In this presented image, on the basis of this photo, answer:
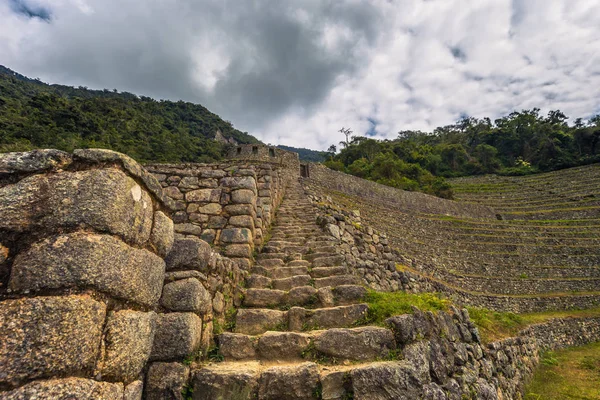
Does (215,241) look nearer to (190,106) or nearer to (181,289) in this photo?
(181,289)

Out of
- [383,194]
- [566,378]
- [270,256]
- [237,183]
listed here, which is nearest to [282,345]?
[270,256]

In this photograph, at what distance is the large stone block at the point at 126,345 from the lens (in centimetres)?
158

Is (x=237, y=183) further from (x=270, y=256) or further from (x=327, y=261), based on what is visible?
(x=327, y=261)

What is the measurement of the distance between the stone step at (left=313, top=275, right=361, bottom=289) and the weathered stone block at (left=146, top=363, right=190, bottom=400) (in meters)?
2.22

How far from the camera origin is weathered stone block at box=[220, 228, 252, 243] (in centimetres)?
458

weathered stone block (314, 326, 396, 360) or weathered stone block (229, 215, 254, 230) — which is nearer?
weathered stone block (314, 326, 396, 360)

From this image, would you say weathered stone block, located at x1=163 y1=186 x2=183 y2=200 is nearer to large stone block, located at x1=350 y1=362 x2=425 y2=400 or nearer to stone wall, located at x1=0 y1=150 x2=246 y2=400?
stone wall, located at x1=0 y1=150 x2=246 y2=400

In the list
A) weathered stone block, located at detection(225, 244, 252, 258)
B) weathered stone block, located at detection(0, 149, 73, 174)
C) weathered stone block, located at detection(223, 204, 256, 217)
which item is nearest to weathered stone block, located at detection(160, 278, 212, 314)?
Result: weathered stone block, located at detection(0, 149, 73, 174)

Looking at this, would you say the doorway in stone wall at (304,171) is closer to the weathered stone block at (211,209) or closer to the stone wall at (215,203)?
the stone wall at (215,203)

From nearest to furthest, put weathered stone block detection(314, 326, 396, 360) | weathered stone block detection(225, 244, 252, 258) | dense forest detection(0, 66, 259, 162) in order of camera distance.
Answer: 1. weathered stone block detection(314, 326, 396, 360)
2. weathered stone block detection(225, 244, 252, 258)
3. dense forest detection(0, 66, 259, 162)

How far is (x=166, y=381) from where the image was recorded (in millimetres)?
2170

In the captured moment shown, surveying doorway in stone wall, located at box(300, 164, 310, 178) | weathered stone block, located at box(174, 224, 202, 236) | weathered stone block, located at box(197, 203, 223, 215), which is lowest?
weathered stone block, located at box(174, 224, 202, 236)

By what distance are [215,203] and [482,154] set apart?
5671cm

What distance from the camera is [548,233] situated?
21109 millimetres
